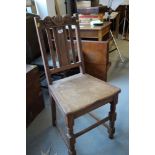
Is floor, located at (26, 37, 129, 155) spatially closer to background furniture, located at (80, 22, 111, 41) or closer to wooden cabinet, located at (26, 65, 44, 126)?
wooden cabinet, located at (26, 65, 44, 126)

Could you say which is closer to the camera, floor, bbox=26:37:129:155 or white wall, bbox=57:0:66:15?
floor, bbox=26:37:129:155

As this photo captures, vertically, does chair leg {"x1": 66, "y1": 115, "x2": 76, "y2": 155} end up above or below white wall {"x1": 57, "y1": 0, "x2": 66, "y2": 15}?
below

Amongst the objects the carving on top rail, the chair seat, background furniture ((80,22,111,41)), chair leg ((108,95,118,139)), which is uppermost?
the carving on top rail

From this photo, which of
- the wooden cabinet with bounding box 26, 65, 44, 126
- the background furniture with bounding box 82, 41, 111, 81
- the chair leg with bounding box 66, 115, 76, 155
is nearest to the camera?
the chair leg with bounding box 66, 115, 76, 155

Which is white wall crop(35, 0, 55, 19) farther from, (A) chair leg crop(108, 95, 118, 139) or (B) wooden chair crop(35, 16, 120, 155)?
(A) chair leg crop(108, 95, 118, 139)

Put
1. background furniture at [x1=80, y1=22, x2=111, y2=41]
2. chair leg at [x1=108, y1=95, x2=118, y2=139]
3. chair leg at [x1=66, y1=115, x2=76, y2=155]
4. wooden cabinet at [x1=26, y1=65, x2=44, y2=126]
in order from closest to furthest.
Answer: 1. chair leg at [x1=66, y1=115, x2=76, y2=155]
2. chair leg at [x1=108, y1=95, x2=118, y2=139]
3. wooden cabinet at [x1=26, y1=65, x2=44, y2=126]
4. background furniture at [x1=80, y1=22, x2=111, y2=41]

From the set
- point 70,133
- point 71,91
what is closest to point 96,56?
point 71,91

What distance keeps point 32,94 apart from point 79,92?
1.98ft

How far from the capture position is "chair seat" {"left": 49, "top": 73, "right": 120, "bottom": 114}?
1183 millimetres

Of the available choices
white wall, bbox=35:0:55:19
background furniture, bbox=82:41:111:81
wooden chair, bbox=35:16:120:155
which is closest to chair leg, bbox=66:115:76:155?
wooden chair, bbox=35:16:120:155

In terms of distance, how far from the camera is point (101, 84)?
4.60 feet

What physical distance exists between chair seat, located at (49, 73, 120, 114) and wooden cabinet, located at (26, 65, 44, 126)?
30cm
